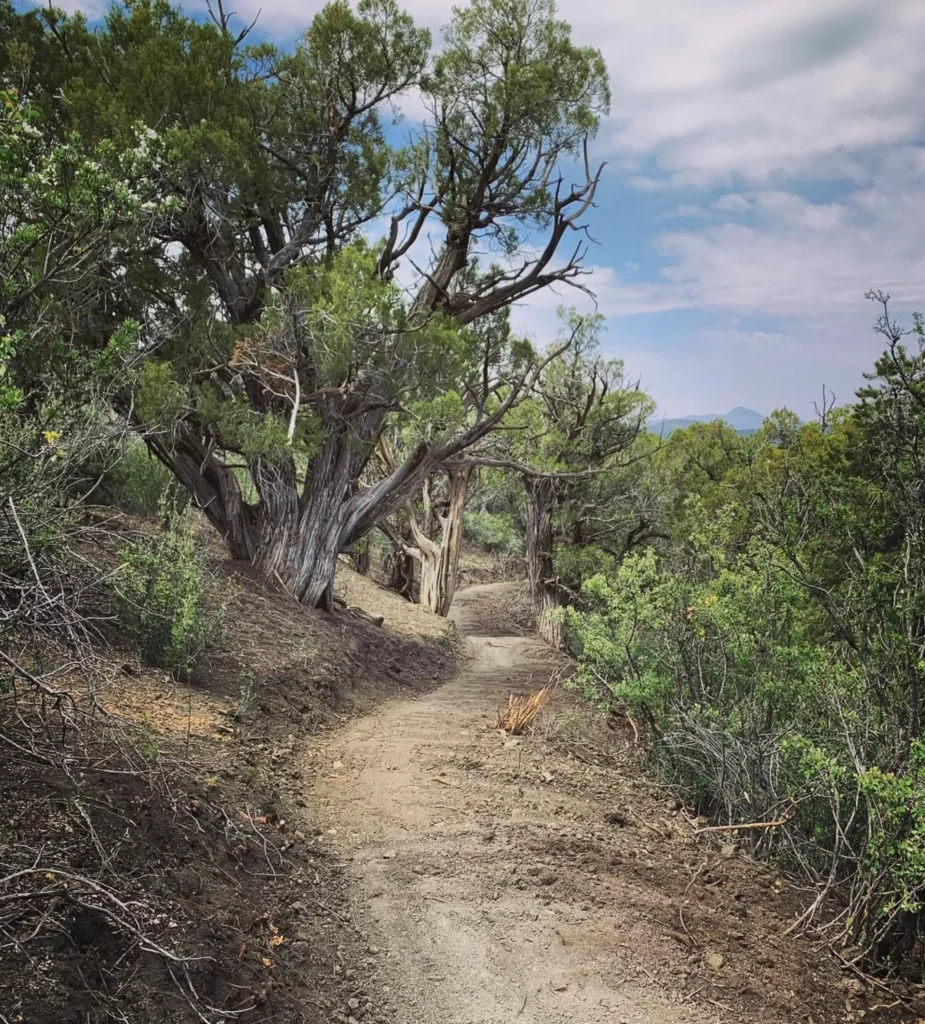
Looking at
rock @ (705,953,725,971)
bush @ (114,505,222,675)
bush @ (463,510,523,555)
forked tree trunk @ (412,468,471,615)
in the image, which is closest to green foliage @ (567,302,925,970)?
rock @ (705,953,725,971)

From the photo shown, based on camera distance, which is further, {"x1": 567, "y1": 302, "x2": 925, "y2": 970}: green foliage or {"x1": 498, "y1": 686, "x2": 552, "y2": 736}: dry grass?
{"x1": 498, "y1": 686, "x2": 552, "y2": 736}: dry grass

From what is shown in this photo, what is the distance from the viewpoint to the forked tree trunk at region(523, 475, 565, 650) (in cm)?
1498

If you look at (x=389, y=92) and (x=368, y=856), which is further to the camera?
(x=389, y=92)

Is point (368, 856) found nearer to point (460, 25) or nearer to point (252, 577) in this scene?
point (252, 577)

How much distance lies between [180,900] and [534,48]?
1057cm

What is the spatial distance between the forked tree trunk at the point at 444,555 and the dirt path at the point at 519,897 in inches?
399

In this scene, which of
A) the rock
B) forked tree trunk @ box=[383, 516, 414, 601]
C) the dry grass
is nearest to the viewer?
the rock

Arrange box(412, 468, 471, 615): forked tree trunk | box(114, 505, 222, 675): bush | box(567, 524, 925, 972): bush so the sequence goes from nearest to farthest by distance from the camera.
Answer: box(567, 524, 925, 972): bush < box(114, 505, 222, 675): bush < box(412, 468, 471, 615): forked tree trunk

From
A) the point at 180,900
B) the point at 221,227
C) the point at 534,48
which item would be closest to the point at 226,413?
the point at 221,227

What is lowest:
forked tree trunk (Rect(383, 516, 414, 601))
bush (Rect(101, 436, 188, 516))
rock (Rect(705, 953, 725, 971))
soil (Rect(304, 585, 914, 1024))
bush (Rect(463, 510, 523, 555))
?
rock (Rect(705, 953, 725, 971))

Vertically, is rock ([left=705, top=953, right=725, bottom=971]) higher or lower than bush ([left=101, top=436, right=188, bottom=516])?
lower

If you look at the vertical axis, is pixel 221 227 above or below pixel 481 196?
below

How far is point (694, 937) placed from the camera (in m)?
3.58

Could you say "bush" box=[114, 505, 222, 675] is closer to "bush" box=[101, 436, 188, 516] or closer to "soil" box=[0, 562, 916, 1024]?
"soil" box=[0, 562, 916, 1024]
